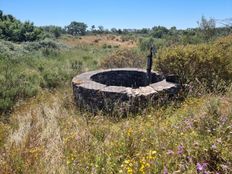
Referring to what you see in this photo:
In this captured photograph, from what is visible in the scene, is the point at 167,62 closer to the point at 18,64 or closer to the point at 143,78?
the point at 143,78

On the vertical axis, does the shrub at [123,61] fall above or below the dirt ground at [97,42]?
above

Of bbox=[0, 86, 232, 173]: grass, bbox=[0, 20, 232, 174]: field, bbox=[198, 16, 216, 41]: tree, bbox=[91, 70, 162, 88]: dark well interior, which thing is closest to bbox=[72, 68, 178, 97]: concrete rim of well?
bbox=[0, 20, 232, 174]: field

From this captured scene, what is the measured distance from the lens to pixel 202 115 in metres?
4.65

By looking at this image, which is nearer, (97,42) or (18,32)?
(18,32)

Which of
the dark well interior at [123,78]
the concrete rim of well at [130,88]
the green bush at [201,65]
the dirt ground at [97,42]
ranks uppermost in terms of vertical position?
the green bush at [201,65]

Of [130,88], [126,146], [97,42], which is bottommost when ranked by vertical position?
[97,42]

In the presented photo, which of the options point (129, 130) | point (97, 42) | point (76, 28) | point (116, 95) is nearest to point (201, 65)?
point (116, 95)

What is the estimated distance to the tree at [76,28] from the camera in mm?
66188

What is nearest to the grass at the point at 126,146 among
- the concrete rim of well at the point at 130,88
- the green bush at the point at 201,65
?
the concrete rim of well at the point at 130,88

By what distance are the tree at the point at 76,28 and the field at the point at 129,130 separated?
2264 inches

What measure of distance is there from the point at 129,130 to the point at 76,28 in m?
64.8

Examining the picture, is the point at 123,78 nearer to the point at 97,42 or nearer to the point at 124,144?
the point at 124,144

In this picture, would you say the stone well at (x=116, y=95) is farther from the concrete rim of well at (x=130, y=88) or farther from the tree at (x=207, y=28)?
the tree at (x=207, y=28)

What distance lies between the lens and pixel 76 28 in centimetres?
6750
